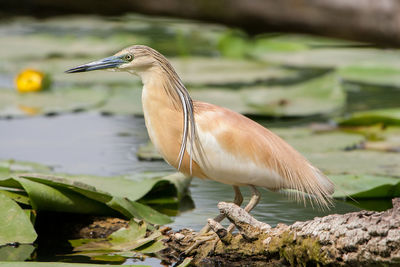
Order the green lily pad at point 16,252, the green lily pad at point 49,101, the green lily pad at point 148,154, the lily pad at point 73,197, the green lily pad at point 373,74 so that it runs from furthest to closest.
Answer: the green lily pad at point 373,74 < the green lily pad at point 49,101 < the green lily pad at point 148,154 < the lily pad at point 73,197 < the green lily pad at point 16,252

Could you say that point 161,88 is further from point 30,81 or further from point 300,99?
point 30,81

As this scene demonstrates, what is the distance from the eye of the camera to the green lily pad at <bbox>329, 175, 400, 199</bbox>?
288cm

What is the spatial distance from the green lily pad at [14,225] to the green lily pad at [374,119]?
7.21 feet

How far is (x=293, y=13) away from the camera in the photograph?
6.88 m

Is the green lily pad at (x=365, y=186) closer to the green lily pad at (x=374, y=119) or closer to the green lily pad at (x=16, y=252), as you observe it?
the green lily pad at (x=374, y=119)

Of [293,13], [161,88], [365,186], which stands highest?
[293,13]

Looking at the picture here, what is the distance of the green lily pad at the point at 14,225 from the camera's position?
2.35m

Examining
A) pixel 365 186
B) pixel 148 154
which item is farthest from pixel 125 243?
pixel 148 154

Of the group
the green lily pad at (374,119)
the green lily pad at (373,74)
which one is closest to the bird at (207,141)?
the green lily pad at (374,119)

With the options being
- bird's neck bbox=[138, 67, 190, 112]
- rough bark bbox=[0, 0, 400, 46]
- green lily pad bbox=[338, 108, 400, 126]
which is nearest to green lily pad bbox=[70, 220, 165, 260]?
bird's neck bbox=[138, 67, 190, 112]

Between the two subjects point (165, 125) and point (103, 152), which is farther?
point (103, 152)

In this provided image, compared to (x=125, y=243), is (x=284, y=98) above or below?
above

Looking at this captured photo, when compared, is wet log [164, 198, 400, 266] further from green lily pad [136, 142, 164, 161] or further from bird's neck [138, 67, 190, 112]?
green lily pad [136, 142, 164, 161]

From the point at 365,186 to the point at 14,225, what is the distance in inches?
54.6
